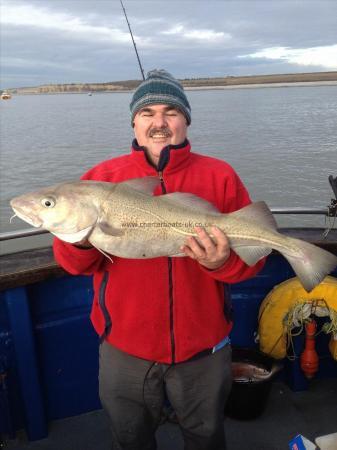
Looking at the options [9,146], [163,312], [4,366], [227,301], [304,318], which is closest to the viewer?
[163,312]

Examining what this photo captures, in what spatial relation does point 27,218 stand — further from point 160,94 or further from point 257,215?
point 257,215

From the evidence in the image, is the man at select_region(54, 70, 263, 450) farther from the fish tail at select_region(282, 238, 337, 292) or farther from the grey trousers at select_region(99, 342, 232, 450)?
the fish tail at select_region(282, 238, 337, 292)

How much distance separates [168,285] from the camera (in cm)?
262

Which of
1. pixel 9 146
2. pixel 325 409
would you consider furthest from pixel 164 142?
pixel 9 146

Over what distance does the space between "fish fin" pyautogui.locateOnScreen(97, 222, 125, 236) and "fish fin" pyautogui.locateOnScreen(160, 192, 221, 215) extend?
322mm

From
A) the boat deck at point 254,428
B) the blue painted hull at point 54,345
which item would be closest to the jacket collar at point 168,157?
the blue painted hull at point 54,345

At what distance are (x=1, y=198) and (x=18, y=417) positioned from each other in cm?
1464

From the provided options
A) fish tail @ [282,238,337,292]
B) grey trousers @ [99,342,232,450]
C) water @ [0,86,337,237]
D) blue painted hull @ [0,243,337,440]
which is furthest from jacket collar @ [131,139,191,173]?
water @ [0,86,337,237]

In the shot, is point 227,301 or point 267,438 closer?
point 227,301

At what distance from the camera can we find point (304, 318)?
3.96m

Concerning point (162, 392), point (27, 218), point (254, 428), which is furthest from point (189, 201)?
point (254, 428)

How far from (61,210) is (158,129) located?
0.83m

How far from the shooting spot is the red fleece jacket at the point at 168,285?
8.61 ft

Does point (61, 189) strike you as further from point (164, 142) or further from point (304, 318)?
point (304, 318)
